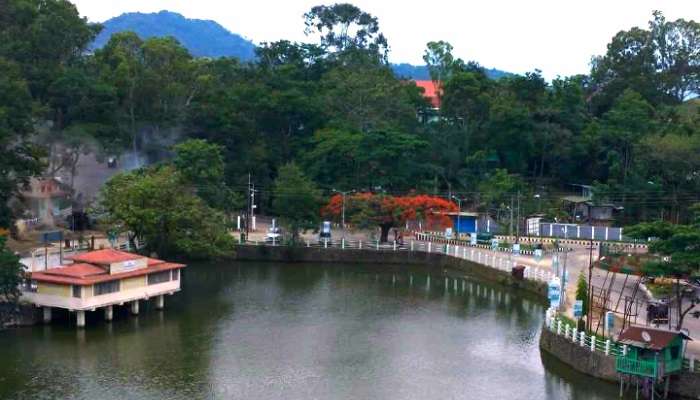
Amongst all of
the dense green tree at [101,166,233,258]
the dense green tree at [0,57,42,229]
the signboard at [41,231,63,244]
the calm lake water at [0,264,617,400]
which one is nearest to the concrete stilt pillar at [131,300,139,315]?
the calm lake water at [0,264,617,400]

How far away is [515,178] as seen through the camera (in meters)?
64.3

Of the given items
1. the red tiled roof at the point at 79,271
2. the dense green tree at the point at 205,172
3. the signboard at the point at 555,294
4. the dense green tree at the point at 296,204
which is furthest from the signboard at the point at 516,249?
the red tiled roof at the point at 79,271

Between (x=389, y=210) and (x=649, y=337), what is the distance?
29.1m

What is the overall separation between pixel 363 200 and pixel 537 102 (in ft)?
80.1

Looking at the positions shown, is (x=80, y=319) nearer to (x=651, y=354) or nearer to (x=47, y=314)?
(x=47, y=314)

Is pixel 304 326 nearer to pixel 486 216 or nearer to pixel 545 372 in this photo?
pixel 545 372

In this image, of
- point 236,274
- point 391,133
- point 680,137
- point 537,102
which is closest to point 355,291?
point 236,274

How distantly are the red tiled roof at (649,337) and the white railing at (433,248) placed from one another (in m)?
19.1

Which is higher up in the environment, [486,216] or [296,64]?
[296,64]

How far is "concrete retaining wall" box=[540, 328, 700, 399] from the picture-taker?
89.9 ft

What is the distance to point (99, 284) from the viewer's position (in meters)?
36.8

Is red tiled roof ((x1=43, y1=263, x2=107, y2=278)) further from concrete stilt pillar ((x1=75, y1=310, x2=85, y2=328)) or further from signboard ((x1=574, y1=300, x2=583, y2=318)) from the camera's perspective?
signboard ((x1=574, y1=300, x2=583, y2=318))

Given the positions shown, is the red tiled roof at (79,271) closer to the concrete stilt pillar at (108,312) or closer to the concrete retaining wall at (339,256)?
the concrete stilt pillar at (108,312)

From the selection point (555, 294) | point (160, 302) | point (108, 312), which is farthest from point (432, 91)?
point (108, 312)
